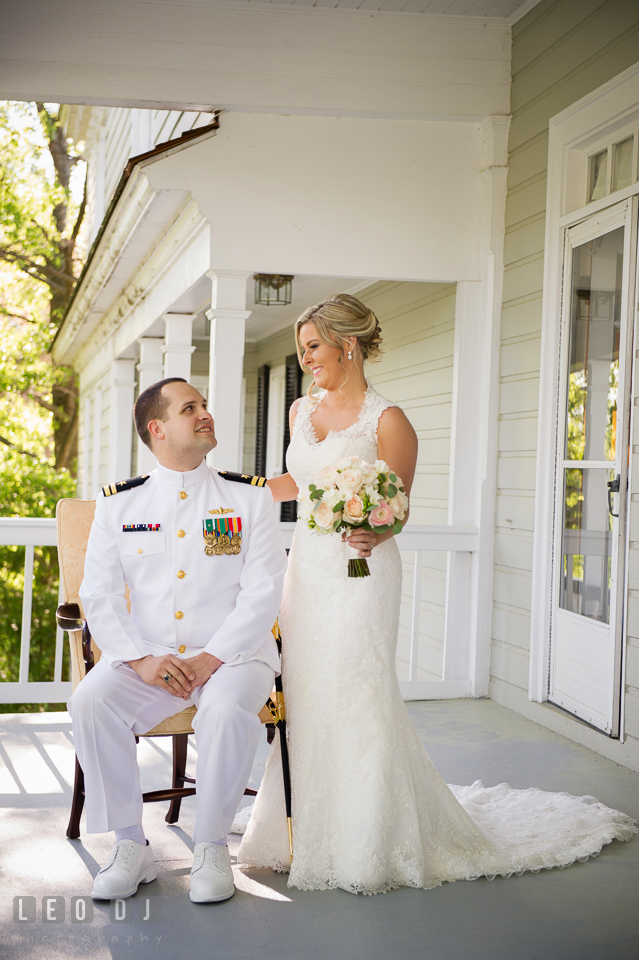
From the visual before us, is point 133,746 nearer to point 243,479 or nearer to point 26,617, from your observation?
point 243,479

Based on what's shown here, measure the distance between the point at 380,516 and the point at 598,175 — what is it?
2399 mm

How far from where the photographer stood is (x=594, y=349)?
396cm

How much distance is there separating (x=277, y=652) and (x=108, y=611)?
524 millimetres

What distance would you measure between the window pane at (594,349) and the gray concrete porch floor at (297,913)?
1.55 metres

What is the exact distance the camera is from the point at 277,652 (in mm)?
2740

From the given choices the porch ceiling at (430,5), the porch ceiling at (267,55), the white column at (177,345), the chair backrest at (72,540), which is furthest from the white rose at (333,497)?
the white column at (177,345)

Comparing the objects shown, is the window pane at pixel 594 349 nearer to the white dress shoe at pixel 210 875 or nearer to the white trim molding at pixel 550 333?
the white trim molding at pixel 550 333

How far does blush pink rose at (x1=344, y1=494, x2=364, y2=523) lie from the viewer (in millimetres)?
2443

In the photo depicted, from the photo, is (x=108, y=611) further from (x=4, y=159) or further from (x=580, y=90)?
(x=4, y=159)

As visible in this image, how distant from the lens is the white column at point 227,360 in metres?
4.53

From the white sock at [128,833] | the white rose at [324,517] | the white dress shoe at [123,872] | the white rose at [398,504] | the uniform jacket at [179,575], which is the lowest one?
the white dress shoe at [123,872]

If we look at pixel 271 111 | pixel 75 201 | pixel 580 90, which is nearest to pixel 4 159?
pixel 75 201

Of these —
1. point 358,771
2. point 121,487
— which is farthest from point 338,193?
point 358,771

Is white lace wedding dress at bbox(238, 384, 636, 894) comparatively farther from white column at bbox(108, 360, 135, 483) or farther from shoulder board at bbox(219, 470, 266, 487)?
white column at bbox(108, 360, 135, 483)
